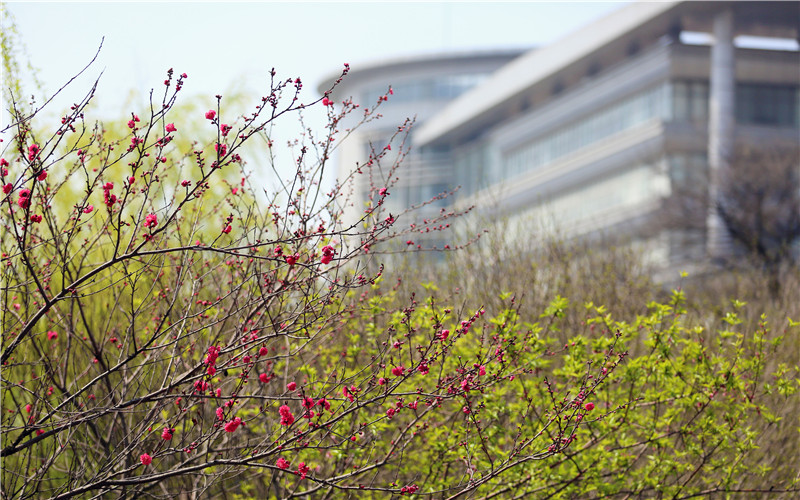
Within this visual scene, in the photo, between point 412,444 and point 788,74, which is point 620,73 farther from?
point 412,444

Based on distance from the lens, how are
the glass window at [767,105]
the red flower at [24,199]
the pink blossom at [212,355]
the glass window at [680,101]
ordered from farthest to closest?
the glass window at [767,105] < the glass window at [680,101] < the pink blossom at [212,355] < the red flower at [24,199]

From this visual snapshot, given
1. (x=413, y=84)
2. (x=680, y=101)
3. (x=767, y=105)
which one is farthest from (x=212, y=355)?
(x=413, y=84)

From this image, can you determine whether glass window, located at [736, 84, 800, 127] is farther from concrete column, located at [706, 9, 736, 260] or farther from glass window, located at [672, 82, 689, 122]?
glass window, located at [672, 82, 689, 122]

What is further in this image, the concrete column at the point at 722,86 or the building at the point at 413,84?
the building at the point at 413,84

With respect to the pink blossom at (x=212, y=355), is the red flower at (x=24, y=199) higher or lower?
higher

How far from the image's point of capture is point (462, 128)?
209 ft

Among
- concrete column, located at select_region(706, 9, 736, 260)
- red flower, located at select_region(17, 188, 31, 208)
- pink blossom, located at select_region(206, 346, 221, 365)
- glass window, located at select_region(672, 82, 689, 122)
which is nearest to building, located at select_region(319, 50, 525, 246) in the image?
glass window, located at select_region(672, 82, 689, 122)

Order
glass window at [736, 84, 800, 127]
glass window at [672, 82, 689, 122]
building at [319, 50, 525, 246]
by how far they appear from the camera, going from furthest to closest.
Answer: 1. building at [319, 50, 525, 246]
2. glass window at [736, 84, 800, 127]
3. glass window at [672, 82, 689, 122]

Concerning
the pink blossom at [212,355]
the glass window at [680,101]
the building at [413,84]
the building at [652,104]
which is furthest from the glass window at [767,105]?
the pink blossom at [212,355]

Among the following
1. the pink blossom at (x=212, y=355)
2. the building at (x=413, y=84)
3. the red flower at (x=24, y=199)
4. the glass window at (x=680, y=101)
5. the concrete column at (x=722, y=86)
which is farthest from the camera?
the building at (x=413, y=84)

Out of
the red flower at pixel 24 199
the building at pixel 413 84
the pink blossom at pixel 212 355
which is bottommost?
the pink blossom at pixel 212 355

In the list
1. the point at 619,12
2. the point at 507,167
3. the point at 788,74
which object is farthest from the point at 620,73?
the point at 507,167

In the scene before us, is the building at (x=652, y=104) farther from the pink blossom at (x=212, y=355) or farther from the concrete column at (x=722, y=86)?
the pink blossom at (x=212, y=355)

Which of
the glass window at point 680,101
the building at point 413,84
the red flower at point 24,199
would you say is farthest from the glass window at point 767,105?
the red flower at point 24,199
